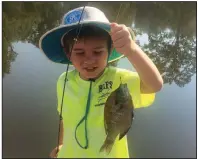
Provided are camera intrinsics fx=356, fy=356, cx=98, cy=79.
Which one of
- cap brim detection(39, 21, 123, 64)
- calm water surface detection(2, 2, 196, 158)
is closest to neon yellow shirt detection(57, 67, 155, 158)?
cap brim detection(39, 21, 123, 64)

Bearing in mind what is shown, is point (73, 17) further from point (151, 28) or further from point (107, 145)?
point (151, 28)

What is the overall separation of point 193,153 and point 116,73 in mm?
1855

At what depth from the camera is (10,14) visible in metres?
2.31

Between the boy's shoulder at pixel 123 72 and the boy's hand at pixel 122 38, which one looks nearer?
the boy's hand at pixel 122 38

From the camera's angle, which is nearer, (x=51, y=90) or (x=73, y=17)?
(x=73, y=17)

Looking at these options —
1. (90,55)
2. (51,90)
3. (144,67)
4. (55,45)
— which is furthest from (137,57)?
(51,90)

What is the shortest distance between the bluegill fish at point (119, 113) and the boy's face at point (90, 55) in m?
0.12

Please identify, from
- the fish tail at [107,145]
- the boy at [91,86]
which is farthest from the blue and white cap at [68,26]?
the fish tail at [107,145]

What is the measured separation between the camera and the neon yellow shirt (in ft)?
2.65

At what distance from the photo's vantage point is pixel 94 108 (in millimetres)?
817

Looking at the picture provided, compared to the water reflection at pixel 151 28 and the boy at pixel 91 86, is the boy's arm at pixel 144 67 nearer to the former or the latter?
the boy at pixel 91 86

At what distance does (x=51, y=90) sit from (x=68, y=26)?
1.74 metres

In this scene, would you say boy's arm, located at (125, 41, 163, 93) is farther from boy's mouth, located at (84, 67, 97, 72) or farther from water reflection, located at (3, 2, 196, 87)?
water reflection, located at (3, 2, 196, 87)

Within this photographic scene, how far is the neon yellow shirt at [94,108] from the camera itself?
0.81 metres
